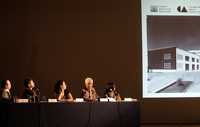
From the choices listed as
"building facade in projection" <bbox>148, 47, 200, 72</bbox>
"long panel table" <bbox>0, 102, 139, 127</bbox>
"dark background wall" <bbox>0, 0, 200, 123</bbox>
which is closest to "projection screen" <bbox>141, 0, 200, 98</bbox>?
"building facade in projection" <bbox>148, 47, 200, 72</bbox>

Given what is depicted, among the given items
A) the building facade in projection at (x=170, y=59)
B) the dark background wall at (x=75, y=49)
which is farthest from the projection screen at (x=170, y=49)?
the dark background wall at (x=75, y=49)

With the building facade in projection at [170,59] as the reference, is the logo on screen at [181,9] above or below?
above

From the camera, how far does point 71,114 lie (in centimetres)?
598

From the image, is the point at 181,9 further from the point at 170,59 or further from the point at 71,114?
the point at 71,114

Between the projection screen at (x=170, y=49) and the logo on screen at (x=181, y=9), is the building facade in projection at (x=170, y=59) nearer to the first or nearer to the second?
the projection screen at (x=170, y=49)

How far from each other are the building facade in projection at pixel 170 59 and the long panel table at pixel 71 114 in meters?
2.14

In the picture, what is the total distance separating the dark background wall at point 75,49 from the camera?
8672 millimetres

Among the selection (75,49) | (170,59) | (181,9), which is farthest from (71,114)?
(181,9)

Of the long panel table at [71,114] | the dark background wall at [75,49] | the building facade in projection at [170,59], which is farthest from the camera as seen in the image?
the dark background wall at [75,49]

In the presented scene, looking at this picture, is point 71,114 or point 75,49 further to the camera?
point 75,49

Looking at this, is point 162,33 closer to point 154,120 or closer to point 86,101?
point 154,120

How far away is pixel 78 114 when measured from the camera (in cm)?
602

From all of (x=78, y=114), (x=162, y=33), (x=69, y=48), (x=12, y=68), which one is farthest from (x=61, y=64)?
(x=78, y=114)

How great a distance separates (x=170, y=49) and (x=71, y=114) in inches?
130
